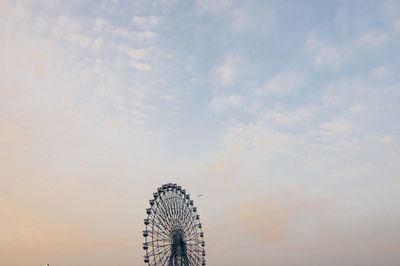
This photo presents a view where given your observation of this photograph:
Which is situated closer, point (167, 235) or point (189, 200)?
point (167, 235)

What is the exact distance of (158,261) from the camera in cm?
9244

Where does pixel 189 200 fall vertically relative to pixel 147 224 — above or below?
above

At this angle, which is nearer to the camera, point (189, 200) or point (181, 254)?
point (181, 254)

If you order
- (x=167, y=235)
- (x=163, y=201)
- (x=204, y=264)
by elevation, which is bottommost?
(x=204, y=264)

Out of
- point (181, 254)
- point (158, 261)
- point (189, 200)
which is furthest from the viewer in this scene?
point (189, 200)

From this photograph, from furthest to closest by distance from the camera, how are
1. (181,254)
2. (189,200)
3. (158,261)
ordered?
(189,200), (181,254), (158,261)

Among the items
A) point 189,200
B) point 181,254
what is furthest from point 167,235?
point 189,200

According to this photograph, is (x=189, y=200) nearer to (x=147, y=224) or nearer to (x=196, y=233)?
(x=196, y=233)

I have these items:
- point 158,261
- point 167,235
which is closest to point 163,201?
point 167,235

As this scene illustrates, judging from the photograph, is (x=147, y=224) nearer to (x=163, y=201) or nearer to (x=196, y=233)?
(x=163, y=201)

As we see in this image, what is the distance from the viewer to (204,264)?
10469 cm

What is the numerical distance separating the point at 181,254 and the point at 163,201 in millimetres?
13303

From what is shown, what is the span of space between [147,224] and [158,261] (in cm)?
839

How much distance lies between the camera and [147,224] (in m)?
93.6
